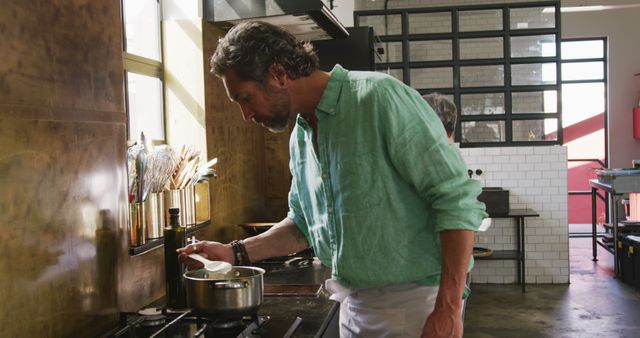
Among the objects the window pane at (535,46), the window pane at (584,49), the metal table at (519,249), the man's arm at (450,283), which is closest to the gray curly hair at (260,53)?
the man's arm at (450,283)

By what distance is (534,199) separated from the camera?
6805 millimetres

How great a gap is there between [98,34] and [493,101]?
5269mm

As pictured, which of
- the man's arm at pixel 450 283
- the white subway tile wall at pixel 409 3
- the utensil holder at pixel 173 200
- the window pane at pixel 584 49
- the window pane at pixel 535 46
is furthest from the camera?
the window pane at pixel 584 49

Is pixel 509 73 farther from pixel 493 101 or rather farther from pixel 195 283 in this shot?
pixel 195 283

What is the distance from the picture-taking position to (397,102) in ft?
5.00

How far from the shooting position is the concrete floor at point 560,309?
5160mm

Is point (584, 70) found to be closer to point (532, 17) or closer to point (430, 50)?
point (532, 17)

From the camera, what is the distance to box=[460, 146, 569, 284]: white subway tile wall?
6.73m

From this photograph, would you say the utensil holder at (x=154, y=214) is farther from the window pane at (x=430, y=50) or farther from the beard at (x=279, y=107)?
the window pane at (x=430, y=50)

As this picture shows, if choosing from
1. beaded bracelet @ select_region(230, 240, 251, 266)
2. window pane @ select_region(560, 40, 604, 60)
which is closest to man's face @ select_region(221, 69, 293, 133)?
beaded bracelet @ select_region(230, 240, 251, 266)

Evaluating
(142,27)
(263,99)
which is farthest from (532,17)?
(263,99)

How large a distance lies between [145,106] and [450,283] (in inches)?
76.5

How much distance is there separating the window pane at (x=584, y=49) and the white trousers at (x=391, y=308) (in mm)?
9318

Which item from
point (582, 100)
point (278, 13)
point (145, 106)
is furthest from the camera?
point (582, 100)
